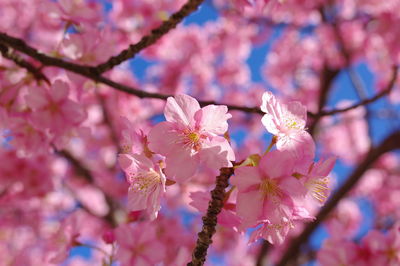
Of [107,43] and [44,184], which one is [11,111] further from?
[44,184]

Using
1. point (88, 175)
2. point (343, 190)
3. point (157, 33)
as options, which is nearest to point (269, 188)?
point (157, 33)

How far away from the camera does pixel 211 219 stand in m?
1.15

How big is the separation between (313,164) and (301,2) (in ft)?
15.2

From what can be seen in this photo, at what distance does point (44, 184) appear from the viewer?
9.87 ft

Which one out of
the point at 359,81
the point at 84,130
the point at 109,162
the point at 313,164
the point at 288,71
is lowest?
the point at 109,162

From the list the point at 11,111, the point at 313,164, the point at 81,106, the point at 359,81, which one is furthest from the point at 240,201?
the point at 359,81

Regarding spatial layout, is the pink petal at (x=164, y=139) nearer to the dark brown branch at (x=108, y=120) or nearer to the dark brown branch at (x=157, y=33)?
the dark brown branch at (x=157, y=33)

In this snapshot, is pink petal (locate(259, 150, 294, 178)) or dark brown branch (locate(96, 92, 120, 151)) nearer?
pink petal (locate(259, 150, 294, 178))

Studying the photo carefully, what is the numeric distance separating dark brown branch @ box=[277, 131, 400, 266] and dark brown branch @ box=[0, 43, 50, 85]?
7.68ft

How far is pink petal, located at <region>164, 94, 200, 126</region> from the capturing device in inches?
45.7

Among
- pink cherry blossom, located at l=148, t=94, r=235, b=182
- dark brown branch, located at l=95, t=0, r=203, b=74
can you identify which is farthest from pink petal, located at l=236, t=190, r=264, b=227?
dark brown branch, located at l=95, t=0, r=203, b=74

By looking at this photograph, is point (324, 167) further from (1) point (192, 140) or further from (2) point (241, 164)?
(1) point (192, 140)

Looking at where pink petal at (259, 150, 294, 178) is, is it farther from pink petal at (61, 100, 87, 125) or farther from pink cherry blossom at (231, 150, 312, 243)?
pink petal at (61, 100, 87, 125)

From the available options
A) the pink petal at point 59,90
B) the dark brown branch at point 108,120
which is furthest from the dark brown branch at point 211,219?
the dark brown branch at point 108,120
